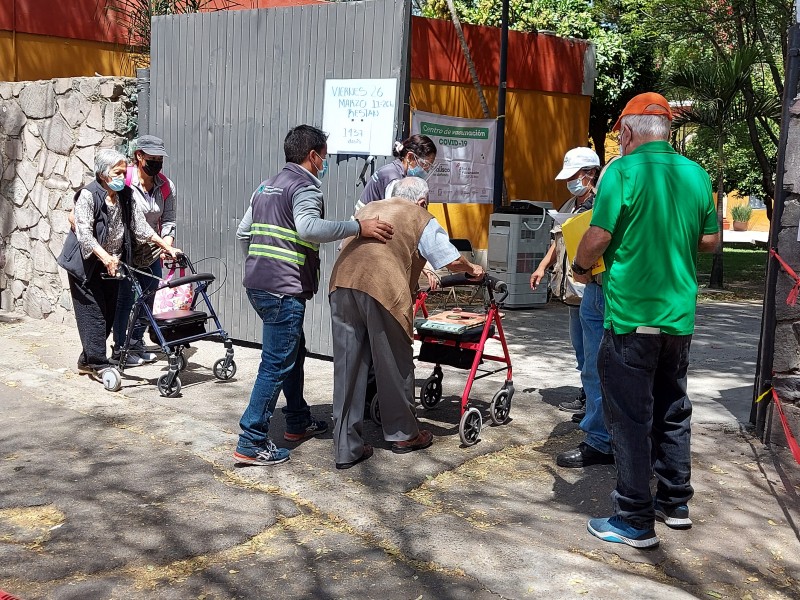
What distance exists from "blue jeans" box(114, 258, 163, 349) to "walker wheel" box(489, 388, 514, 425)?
302cm

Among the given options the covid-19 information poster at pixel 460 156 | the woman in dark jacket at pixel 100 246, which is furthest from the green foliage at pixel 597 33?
the woman in dark jacket at pixel 100 246

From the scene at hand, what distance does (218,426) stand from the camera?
21.2 feet

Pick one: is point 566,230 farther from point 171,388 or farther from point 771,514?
point 171,388

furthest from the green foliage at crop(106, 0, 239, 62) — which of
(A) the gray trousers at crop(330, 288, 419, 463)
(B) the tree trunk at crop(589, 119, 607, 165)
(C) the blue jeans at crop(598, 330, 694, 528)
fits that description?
(B) the tree trunk at crop(589, 119, 607, 165)

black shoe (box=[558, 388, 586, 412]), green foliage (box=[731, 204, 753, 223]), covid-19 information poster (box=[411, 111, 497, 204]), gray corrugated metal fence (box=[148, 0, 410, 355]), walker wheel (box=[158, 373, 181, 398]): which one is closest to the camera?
black shoe (box=[558, 388, 586, 412])

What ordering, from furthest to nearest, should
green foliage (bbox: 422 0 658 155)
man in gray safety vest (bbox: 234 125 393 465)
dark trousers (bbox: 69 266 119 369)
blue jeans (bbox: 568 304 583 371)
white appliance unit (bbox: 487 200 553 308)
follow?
green foliage (bbox: 422 0 658 155) < white appliance unit (bbox: 487 200 553 308) < dark trousers (bbox: 69 266 119 369) < blue jeans (bbox: 568 304 583 371) < man in gray safety vest (bbox: 234 125 393 465)

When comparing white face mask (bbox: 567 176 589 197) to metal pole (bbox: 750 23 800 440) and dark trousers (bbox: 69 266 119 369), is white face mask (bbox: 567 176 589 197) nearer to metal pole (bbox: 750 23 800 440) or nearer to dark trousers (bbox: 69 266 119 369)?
metal pole (bbox: 750 23 800 440)

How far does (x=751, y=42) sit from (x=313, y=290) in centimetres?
1423

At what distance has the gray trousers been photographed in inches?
216

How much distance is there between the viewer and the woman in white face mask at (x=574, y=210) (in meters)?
6.31

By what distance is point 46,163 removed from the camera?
32.9ft

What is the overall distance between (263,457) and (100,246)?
104 inches

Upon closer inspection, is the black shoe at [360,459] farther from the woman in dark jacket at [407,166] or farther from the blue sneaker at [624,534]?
the woman in dark jacket at [407,166]

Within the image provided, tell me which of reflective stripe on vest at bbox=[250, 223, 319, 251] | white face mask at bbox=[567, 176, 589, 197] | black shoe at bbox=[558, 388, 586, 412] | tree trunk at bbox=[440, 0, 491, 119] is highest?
tree trunk at bbox=[440, 0, 491, 119]
